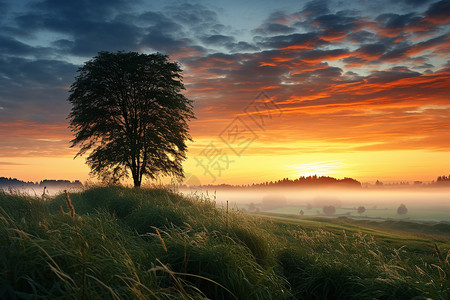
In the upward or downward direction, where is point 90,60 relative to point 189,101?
upward

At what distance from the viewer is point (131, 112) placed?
28031 mm

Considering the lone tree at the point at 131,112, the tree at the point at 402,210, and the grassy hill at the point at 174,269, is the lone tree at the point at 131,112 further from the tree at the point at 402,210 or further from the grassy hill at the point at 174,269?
the tree at the point at 402,210

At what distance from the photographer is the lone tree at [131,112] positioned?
88.1ft

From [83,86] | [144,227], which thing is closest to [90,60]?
[83,86]

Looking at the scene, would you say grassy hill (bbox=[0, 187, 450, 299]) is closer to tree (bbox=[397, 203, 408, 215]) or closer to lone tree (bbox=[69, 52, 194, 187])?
lone tree (bbox=[69, 52, 194, 187])

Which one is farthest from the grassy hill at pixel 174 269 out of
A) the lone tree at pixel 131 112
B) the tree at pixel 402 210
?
the tree at pixel 402 210

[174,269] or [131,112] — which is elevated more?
[131,112]

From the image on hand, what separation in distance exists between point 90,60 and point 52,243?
88.9ft

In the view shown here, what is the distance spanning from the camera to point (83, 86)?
91.4 feet

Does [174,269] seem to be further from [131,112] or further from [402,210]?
[402,210]

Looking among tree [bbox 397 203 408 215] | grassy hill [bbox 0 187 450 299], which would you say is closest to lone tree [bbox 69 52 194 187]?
grassy hill [bbox 0 187 450 299]

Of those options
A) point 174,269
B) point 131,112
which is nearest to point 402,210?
point 131,112

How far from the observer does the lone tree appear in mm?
26859

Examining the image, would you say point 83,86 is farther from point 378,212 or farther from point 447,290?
point 378,212
